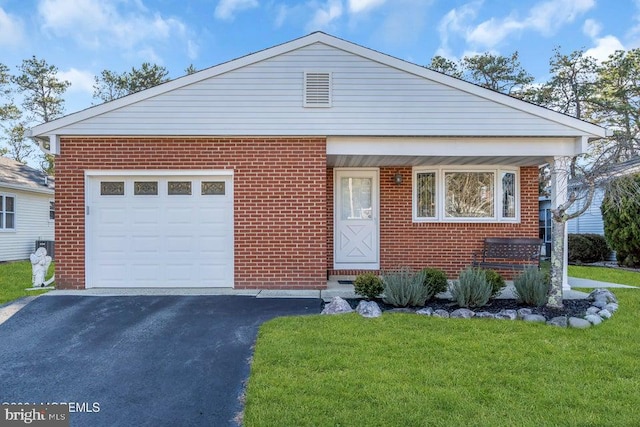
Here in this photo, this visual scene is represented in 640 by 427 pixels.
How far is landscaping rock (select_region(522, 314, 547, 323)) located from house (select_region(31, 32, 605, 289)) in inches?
137

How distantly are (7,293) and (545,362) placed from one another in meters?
9.19

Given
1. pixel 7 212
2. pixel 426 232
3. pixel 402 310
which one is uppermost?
pixel 7 212

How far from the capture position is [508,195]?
896 centimetres

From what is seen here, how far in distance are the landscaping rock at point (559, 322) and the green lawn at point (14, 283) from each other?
8.80 meters

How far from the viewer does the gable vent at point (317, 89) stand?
742 cm

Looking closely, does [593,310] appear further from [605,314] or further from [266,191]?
[266,191]

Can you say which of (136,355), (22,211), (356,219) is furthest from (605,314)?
(22,211)

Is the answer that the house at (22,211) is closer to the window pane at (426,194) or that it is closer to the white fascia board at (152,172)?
the white fascia board at (152,172)

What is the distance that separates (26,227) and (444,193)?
1583 cm

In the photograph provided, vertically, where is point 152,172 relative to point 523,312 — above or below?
above

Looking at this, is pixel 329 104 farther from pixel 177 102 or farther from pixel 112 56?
pixel 112 56

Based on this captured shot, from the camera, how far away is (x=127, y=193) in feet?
24.6

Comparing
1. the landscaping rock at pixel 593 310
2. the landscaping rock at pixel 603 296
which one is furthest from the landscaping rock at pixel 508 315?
the landscaping rock at pixel 603 296

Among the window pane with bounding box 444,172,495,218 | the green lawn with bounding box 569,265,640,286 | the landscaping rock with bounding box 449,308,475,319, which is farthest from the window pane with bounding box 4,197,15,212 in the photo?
the green lawn with bounding box 569,265,640,286
